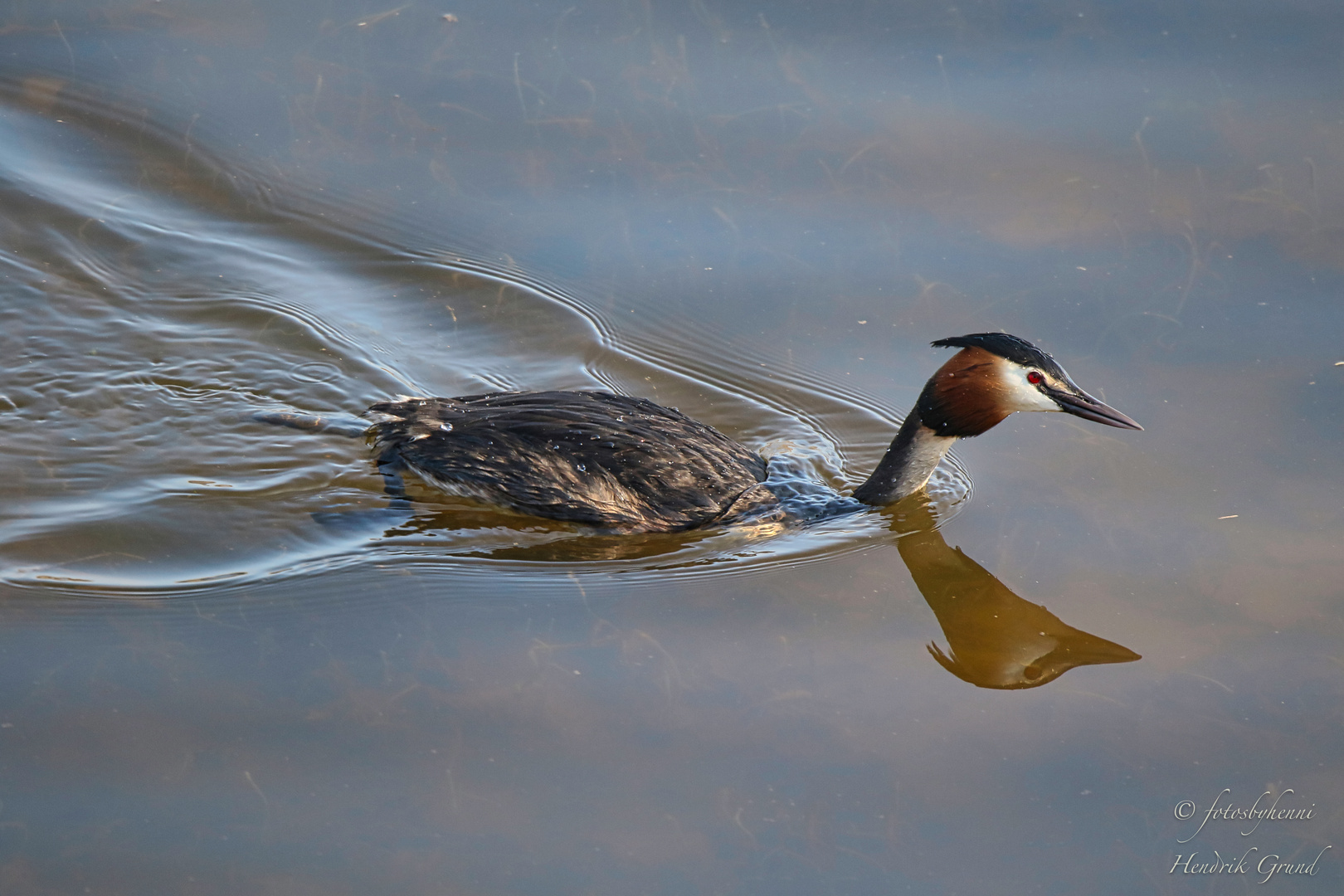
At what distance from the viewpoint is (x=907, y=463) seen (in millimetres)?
5797

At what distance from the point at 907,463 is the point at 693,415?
123 cm

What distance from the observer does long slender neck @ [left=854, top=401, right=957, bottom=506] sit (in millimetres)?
5746

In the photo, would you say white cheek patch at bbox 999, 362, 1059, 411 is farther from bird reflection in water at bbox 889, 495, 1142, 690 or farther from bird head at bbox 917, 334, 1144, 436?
bird reflection in water at bbox 889, 495, 1142, 690

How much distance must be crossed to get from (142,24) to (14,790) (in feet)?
19.3

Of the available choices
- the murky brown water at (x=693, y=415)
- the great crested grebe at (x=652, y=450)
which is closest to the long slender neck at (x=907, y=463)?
the great crested grebe at (x=652, y=450)

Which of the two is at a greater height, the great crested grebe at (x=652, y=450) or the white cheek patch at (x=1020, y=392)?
the white cheek patch at (x=1020, y=392)

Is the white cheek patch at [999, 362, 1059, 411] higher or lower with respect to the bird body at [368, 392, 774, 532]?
higher

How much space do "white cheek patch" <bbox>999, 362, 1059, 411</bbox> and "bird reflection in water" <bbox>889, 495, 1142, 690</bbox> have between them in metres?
0.67

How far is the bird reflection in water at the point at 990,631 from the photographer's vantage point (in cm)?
488

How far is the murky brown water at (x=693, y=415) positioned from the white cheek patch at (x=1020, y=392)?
492 mm

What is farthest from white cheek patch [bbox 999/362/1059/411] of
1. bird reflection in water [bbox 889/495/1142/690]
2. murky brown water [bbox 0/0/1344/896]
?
bird reflection in water [bbox 889/495/1142/690]

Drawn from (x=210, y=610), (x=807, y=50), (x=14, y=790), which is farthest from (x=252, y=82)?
(x=14, y=790)

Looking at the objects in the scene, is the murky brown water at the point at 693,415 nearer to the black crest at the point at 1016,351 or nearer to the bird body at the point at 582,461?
the bird body at the point at 582,461

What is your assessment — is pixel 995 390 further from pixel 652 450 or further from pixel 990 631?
pixel 652 450
